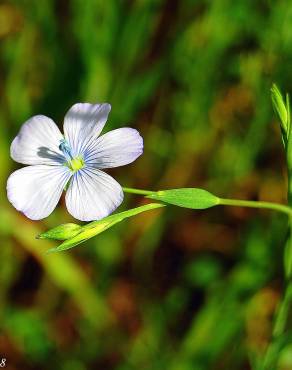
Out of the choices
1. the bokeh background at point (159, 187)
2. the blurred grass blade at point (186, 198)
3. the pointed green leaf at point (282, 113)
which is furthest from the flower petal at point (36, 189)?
the bokeh background at point (159, 187)

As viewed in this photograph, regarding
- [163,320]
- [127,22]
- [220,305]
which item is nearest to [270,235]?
[220,305]

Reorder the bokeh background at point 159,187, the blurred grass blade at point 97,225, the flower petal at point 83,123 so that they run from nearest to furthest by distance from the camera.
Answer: the blurred grass blade at point 97,225
the flower petal at point 83,123
the bokeh background at point 159,187

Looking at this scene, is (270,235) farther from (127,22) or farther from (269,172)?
(127,22)

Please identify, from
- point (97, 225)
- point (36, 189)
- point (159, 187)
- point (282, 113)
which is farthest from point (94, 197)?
point (159, 187)

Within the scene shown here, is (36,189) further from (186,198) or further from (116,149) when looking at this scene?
(186,198)

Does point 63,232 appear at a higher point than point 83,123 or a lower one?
lower

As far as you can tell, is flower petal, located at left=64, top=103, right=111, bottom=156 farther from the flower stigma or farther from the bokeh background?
the bokeh background

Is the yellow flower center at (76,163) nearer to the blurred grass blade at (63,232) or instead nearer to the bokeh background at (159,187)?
the blurred grass blade at (63,232)

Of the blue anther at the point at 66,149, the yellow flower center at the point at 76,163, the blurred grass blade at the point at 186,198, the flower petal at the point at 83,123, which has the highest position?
the flower petal at the point at 83,123

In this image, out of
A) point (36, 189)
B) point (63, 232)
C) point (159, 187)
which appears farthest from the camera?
point (159, 187)
